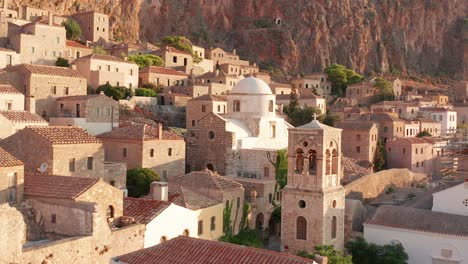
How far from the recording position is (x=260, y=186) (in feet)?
110

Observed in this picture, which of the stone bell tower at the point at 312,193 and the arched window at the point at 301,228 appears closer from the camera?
the stone bell tower at the point at 312,193

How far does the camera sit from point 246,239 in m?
30.0

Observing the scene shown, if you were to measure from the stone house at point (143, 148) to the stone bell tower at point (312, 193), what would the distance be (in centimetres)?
916

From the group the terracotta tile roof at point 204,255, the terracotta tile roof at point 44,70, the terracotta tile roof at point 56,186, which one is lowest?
the terracotta tile roof at point 204,255

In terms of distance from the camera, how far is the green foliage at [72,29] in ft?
218

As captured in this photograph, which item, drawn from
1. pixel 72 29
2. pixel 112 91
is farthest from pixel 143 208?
pixel 72 29

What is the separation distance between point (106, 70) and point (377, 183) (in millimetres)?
24365

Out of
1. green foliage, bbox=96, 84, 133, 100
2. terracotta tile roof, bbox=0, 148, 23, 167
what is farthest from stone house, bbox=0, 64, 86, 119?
terracotta tile roof, bbox=0, 148, 23, 167

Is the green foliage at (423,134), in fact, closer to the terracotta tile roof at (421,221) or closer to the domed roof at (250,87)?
the domed roof at (250,87)

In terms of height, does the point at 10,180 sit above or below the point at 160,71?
below

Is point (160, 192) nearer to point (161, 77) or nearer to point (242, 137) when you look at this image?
point (242, 137)

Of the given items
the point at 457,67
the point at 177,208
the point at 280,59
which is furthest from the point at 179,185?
the point at 457,67

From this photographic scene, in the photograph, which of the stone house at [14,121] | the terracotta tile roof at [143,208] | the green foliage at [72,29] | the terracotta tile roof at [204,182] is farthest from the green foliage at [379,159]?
the green foliage at [72,29]

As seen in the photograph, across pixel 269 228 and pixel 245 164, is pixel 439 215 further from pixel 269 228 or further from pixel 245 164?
pixel 245 164
